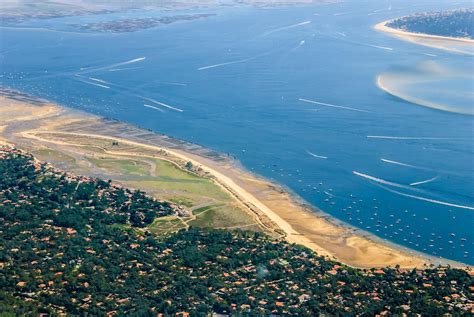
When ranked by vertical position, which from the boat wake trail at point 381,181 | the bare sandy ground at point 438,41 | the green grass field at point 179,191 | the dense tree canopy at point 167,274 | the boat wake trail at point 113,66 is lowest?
the boat wake trail at point 381,181

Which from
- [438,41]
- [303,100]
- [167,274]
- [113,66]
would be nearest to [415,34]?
[438,41]

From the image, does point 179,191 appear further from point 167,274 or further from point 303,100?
point 303,100

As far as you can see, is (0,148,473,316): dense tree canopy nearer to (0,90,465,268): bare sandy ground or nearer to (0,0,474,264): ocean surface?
(0,90,465,268): bare sandy ground

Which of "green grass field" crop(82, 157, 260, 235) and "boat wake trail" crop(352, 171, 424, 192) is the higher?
"green grass field" crop(82, 157, 260, 235)

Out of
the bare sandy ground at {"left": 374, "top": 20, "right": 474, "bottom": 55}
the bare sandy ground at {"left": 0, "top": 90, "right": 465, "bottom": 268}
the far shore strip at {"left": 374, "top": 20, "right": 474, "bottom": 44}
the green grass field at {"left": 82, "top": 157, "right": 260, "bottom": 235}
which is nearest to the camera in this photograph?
the bare sandy ground at {"left": 0, "top": 90, "right": 465, "bottom": 268}

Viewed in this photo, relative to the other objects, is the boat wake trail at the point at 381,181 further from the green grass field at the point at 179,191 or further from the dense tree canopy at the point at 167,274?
the dense tree canopy at the point at 167,274

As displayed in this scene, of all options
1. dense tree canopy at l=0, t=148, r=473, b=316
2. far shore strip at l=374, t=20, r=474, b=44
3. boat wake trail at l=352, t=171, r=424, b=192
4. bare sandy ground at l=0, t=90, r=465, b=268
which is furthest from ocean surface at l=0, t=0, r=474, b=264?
dense tree canopy at l=0, t=148, r=473, b=316

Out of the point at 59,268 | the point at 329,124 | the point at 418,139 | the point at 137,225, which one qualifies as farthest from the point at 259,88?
the point at 59,268

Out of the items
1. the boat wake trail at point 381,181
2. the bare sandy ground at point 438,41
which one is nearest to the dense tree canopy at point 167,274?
the boat wake trail at point 381,181
